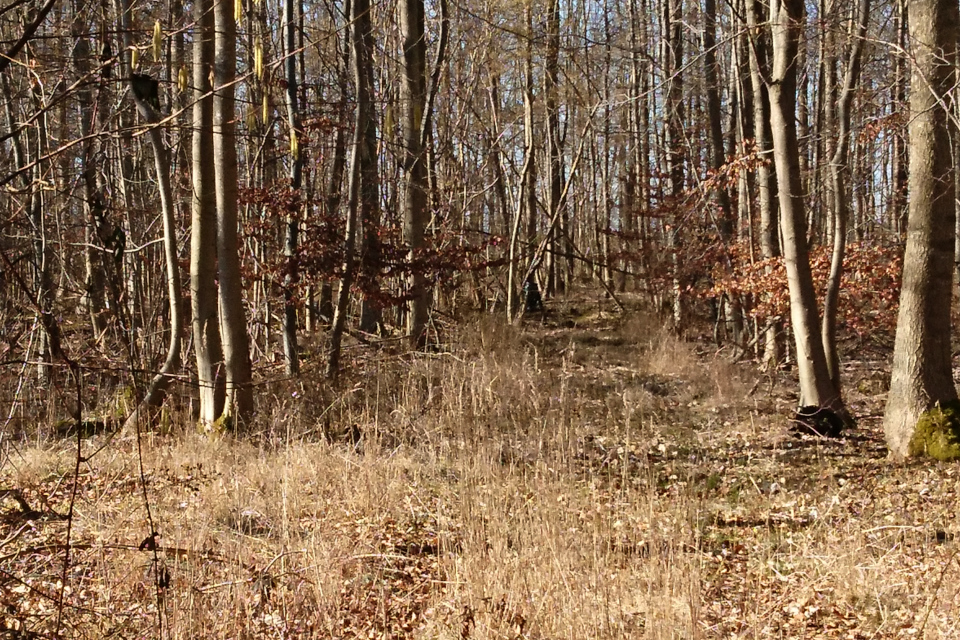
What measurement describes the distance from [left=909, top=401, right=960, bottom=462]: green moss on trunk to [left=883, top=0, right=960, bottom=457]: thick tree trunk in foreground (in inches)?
1.8

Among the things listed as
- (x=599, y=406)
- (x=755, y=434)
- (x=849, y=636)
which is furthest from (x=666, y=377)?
(x=849, y=636)

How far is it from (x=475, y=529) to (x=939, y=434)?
13.1 ft

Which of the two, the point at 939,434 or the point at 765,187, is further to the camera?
the point at 765,187

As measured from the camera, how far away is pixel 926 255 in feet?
20.6

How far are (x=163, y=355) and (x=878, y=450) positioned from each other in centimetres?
719

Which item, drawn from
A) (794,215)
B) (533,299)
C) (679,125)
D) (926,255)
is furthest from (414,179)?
(679,125)

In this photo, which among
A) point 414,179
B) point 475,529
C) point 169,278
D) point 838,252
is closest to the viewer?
point 475,529

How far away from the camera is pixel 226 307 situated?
23.1 feet

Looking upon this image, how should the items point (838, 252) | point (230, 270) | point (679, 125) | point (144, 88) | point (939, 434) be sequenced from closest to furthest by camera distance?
point (144, 88)
point (939, 434)
point (230, 270)
point (838, 252)
point (679, 125)

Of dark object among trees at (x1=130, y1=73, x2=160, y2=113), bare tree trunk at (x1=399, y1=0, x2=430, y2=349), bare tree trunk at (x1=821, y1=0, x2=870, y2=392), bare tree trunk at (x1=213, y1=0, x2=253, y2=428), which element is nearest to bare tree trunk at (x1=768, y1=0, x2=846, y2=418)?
bare tree trunk at (x1=821, y1=0, x2=870, y2=392)

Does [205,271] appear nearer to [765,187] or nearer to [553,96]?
[765,187]

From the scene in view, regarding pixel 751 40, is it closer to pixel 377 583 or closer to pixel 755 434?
pixel 755 434

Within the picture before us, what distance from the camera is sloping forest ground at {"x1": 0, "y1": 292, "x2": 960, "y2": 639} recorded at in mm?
3477

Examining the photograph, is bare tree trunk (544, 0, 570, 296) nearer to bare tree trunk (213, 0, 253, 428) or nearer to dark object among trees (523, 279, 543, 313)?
dark object among trees (523, 279, 543, 313)
